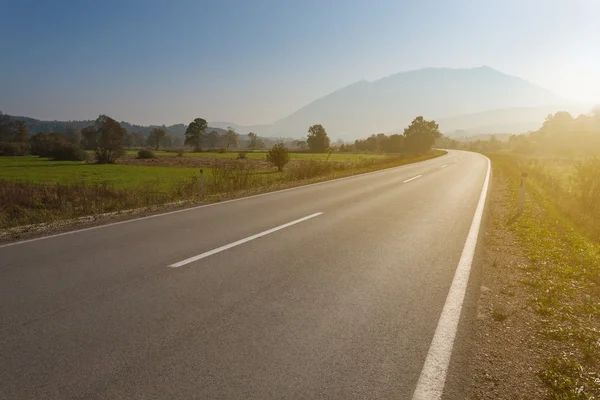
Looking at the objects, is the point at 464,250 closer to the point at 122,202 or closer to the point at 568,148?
the point at 122,202

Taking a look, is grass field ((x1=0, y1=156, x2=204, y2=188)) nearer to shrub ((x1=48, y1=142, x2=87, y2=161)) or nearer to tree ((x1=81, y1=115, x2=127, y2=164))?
tree ((x1=81, y1=115, x2=127, y2=164))

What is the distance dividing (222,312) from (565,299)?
13.4 ft

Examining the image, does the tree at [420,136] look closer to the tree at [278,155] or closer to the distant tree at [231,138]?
the tree at [278,155]

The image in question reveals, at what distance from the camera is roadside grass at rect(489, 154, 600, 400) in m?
2.80

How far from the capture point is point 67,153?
5622cm

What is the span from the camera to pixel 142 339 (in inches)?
124

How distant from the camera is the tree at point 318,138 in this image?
327 feet

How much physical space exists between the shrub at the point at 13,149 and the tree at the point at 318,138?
63.6m

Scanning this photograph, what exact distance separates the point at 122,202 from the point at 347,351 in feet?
34.9

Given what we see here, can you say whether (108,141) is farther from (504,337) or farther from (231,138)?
(231,138)

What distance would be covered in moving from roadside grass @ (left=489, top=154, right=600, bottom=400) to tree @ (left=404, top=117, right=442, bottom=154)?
78599mm

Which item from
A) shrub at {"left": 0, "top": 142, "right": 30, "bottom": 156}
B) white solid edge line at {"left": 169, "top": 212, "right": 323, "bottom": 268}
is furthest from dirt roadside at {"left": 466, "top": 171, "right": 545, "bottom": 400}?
shrub at {"left": 0, "top": 142, "right": 30, "bottom": 156}

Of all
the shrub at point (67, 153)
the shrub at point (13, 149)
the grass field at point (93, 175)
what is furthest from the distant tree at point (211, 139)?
the grass field at point (93, 175)

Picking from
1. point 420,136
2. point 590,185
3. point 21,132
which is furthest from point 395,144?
point 21,132
